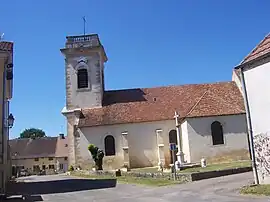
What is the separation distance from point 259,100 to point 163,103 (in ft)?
75.2

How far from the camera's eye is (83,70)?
39.9 m

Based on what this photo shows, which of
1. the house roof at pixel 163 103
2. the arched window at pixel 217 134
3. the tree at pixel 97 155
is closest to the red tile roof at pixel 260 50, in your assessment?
the house roof at pixel 163 103

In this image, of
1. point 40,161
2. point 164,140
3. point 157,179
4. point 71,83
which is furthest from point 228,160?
point 40,161

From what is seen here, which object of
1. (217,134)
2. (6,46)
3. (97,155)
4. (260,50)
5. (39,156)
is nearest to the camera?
(260,50)

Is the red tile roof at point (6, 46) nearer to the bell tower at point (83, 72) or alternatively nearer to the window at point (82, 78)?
the bell tower at point (83, 72)

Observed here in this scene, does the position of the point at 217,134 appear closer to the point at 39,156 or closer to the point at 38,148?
the point at 39,156

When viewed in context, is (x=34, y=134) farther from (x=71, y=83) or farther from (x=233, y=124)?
(x=233, y=124)

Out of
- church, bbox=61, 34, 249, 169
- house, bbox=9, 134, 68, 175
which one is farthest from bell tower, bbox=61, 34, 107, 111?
house, bbox=9, 134, 68, 175

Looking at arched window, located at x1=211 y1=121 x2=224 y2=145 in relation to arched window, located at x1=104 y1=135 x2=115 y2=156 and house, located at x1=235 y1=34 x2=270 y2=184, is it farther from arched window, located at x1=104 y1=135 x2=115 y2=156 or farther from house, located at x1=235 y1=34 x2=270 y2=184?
house, located at x1=235 y1=34 x2=270 y2=184

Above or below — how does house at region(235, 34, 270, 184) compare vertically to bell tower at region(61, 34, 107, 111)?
below

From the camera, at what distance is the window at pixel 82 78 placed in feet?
130

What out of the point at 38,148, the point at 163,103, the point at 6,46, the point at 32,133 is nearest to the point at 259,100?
the point at 6,46

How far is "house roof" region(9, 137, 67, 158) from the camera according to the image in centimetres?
7375

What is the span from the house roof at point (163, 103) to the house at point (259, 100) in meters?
17.5
